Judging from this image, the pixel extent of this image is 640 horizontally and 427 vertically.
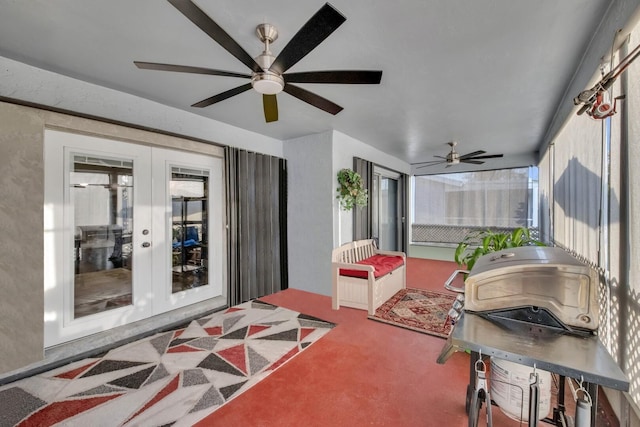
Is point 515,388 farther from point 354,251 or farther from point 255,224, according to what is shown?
point 255,224

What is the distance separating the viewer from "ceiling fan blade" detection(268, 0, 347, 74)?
119 cm

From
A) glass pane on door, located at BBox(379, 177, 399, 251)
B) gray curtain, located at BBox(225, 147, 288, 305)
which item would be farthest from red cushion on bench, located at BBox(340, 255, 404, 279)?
glass pane on door, located at BBox(379, 177, 399, 251)

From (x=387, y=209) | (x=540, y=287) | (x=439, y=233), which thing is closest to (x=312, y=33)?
(x=540, y=287)

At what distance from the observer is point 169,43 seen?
1.92 metres

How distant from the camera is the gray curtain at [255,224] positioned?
360 centimetres

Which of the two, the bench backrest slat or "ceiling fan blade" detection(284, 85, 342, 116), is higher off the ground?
"ceiling fan blade" detection(284, 85, 342, 116)

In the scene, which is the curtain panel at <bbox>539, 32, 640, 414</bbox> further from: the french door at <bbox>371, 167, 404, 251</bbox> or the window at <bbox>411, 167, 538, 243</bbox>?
the window at <bbox>411, 167, 538, 243</bbox>

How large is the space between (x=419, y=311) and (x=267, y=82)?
313cm

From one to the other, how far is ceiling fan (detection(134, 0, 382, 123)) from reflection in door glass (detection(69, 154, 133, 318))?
1480 millimetres

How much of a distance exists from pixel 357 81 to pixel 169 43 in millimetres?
1428

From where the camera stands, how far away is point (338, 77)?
1.71 metres

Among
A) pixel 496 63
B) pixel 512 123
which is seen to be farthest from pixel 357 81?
pixel 512 123

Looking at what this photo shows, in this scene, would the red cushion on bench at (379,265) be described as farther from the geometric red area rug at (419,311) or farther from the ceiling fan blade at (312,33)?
the ceiling fan blade at (312,33)

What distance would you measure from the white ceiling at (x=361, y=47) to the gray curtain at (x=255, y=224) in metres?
0.86
